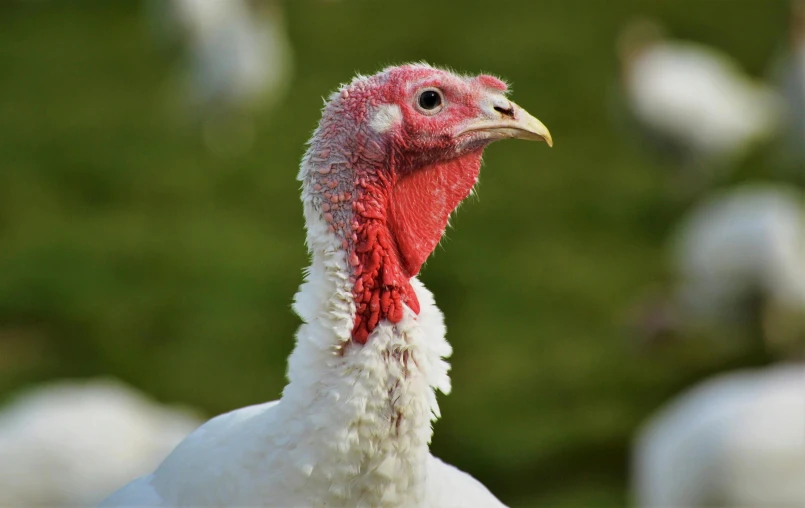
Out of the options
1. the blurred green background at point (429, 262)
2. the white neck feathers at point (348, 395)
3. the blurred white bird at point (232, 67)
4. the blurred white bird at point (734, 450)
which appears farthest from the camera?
the blurred white bird at point (232, 67)

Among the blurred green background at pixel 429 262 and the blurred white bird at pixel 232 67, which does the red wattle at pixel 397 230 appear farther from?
the blurred white bird at pixel 232 67

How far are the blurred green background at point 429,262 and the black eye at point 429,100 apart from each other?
3013 millimetres

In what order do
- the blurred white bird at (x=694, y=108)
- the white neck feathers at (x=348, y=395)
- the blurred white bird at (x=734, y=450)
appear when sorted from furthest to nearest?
the blurred white bird at (x=694, y=108) → the blurred white bird at (x=734, y=450) → the white neck feathers at (x=348, y=395)

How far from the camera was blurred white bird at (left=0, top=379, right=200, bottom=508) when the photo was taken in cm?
391

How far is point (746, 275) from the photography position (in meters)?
5.88

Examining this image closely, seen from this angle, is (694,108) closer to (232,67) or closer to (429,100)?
(232,67)

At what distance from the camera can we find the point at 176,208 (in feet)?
26.0

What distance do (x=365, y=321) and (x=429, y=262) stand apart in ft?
15.4

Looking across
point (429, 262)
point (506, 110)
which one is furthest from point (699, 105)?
point (506, 110)

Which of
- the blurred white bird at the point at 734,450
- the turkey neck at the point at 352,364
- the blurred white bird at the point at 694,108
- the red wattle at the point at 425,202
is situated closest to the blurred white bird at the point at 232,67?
the blurred white bird at the point at 694,108

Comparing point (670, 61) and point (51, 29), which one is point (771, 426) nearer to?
point (670, 61)

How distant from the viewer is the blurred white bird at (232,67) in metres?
8.92

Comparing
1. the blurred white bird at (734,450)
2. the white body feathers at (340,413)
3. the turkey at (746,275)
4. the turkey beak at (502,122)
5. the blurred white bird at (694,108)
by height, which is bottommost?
the white body feathers at (340,413)

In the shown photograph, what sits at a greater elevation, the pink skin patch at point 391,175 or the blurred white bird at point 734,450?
the blurred white bird at point 734,450
